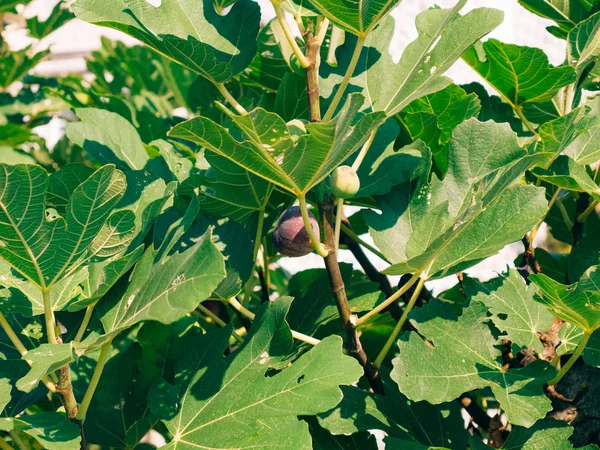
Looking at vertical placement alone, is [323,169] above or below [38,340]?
above

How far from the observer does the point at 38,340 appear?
2.33 feet

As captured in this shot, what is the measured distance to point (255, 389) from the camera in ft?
2.10

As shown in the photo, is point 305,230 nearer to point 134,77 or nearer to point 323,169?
point 323,169

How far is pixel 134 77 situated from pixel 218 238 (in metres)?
0.81

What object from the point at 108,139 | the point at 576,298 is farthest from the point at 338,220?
the point at 108,139

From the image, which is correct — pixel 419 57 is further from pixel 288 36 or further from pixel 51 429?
pixel 51 429

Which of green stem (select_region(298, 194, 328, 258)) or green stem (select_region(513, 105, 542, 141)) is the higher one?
green stem (select_region(513, 105, 542, 141))

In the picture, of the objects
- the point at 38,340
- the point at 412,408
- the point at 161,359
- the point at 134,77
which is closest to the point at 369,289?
the point at 412,408

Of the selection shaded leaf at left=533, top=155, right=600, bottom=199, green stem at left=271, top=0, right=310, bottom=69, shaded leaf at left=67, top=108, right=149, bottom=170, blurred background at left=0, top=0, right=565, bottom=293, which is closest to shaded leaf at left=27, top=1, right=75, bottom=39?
blurred background at left=0, top=0, right=565, bottom=293

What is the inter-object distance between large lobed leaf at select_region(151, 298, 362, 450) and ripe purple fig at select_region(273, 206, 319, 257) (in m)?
0.07

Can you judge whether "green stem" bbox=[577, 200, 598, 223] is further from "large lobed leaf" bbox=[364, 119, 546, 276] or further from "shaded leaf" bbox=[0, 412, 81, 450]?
"shaded leaf" bbox=[0, 412, 81, 450]

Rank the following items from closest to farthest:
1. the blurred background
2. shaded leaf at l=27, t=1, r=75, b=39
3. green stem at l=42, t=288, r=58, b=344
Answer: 1. green stem at l=42, t=288, r=58, b=344
2. shaded leaf at l=27, t=1, r=75, b=39
3. the blurred background

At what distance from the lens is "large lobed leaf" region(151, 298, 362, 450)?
0.61m

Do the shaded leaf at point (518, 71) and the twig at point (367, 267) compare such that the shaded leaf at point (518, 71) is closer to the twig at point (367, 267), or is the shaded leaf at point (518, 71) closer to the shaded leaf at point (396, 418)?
the twig at point (367, 267)
